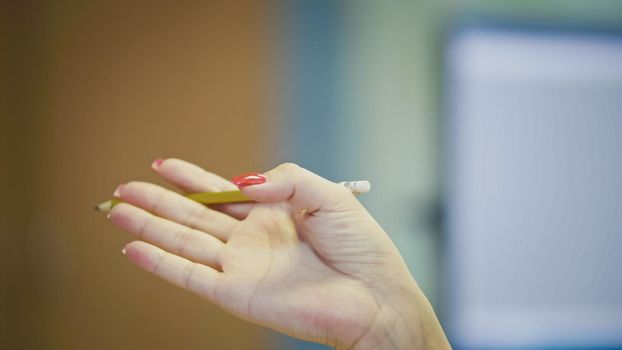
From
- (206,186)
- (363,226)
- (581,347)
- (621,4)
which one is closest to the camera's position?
(363,226)

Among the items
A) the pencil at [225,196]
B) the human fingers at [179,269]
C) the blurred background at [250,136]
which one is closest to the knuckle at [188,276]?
the human fingers at [179,269]

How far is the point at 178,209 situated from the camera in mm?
792

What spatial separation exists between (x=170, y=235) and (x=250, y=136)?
27.8 inches

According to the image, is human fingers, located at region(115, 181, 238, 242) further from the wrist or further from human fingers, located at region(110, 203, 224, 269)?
the wrist

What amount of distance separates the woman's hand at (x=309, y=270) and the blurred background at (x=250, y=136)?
702 mm

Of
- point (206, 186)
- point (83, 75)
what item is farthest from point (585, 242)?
point (83, 75)

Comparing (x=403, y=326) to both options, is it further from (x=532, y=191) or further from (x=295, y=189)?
(x=532, y=191)

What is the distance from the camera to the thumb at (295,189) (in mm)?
644

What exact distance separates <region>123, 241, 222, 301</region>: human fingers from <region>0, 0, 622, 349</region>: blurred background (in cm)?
73

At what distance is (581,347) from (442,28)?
79cm

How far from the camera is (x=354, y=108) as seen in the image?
1.43 meters

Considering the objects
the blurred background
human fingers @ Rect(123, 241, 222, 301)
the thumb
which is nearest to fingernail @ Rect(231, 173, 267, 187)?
the thumb

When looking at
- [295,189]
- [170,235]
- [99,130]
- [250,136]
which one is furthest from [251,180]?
[99,130]

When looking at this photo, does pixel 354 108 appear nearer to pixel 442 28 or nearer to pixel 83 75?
pixel 442 28
